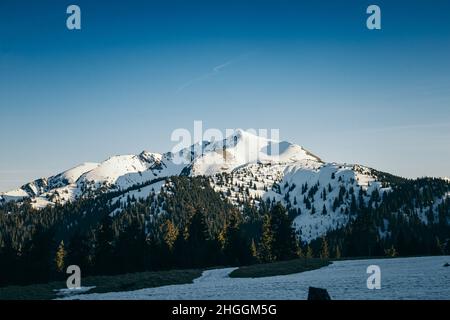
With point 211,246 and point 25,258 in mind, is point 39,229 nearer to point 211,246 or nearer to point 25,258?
point 25,258

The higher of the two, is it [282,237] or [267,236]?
[282,237]

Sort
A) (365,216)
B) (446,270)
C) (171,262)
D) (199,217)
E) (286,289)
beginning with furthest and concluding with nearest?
1. (365,216)
2. (199,217)
3. (171,262)
4. (446,270)
5. (286,289)

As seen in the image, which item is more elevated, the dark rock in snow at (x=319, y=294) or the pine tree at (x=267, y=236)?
the dark rock in snow at (x=319, y=294)

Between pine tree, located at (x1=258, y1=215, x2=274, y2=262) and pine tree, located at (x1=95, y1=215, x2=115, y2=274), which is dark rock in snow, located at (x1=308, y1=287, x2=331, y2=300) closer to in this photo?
pine tree, located at (x1=95, y1=215, x2=115, y2=274)

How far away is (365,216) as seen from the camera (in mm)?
89188

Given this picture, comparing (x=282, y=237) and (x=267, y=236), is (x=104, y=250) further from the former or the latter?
(x=282, y=237)

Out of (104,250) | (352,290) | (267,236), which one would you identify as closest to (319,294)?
(352,290)

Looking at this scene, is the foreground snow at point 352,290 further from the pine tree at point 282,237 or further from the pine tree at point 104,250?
the pine tree at point 282,237

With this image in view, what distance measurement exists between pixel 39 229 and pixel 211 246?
3097cm

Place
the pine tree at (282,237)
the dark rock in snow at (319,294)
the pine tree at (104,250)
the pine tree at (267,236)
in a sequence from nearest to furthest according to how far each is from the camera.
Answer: the dark rock in snow at (319,294) → the pine tree at (104,250) → the pine tree at (282,237) → the pine tree at (267,236)

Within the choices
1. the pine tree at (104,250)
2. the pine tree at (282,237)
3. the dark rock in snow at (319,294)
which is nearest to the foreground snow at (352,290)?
the dark rock in snow at (319,294)

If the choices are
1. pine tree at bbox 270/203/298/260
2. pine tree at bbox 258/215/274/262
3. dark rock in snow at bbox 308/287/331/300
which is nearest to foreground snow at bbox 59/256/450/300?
dark rock in snow at bbox 308/287/331/300

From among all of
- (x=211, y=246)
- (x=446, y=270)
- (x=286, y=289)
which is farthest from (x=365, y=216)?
(x=286, y=289)
